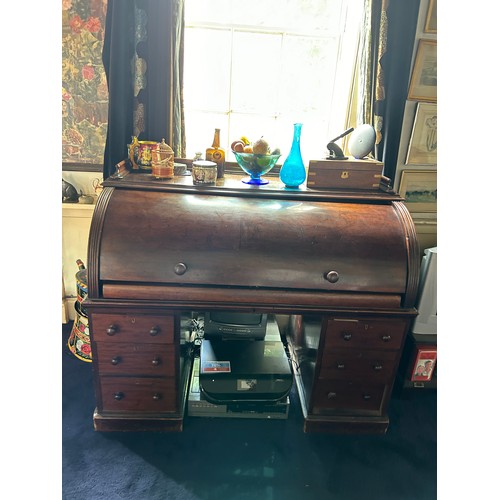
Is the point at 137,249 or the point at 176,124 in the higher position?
the point at 176,124

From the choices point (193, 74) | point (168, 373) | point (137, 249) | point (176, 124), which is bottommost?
point (168, 373)

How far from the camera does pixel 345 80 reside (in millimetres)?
2057

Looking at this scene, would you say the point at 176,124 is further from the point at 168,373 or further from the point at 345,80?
the point at 168,373

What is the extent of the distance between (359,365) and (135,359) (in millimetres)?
957

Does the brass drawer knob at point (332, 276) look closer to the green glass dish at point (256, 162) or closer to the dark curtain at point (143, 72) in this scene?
the green glass dish at point (256, 162)

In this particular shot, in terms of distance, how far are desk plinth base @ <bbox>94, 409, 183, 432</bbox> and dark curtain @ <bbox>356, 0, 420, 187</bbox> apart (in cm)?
165

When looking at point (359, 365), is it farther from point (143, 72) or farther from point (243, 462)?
point (143, 72)

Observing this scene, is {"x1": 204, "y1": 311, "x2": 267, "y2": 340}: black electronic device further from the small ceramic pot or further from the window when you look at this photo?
the window

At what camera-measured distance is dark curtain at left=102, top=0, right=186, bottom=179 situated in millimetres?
1688

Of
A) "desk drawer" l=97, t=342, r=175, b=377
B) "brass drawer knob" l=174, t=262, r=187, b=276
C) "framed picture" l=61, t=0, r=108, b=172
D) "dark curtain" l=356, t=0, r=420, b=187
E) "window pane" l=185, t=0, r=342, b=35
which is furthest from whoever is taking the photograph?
"window pane" l=185, t=0, r=342, b=35

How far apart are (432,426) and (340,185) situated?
4.23 ft

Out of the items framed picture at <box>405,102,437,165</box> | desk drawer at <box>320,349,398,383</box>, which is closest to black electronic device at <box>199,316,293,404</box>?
desk drawer at <box>320,349,398,383</box>
